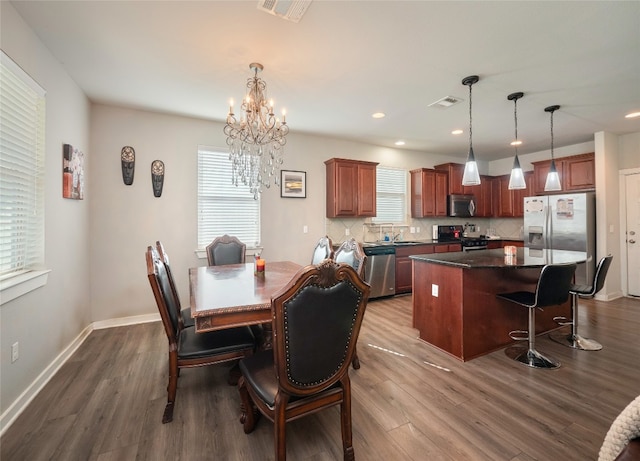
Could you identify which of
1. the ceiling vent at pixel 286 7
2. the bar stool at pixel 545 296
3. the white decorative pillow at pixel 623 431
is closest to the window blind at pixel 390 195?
the bar stool at pixel 545 296

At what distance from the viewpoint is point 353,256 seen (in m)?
2.56

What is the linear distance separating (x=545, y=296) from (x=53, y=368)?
14.1 ft

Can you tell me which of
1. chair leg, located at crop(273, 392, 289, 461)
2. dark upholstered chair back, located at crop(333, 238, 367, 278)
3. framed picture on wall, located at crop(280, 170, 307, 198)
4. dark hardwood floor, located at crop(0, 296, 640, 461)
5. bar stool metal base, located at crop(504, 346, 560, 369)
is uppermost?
framed picture on wall, located at crop(280, 170, 307, 198)

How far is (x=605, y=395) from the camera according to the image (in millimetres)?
2076

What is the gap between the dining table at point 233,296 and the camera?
1605 mm

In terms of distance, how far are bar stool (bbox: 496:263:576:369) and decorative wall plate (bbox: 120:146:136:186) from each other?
14.7 feet

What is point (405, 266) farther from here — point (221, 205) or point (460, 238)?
point (221, 205)

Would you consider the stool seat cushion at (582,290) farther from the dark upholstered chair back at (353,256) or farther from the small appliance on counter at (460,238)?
the small appliance on counter at (460,238)

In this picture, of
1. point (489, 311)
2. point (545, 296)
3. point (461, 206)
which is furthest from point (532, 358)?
point (461, 206)

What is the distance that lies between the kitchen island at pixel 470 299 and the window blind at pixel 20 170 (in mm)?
3493

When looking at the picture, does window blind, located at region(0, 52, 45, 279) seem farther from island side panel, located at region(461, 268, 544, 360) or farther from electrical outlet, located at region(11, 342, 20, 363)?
island side panel, located at region(461, 268, 544, 360)

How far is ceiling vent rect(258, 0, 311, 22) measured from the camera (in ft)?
6.07

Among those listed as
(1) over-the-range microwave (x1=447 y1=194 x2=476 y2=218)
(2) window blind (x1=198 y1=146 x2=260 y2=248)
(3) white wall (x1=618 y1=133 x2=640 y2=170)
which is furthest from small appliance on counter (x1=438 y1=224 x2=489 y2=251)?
(2) window blind (x1=198 y1=146 x2=260 y2=248)

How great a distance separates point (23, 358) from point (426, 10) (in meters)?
3.78
